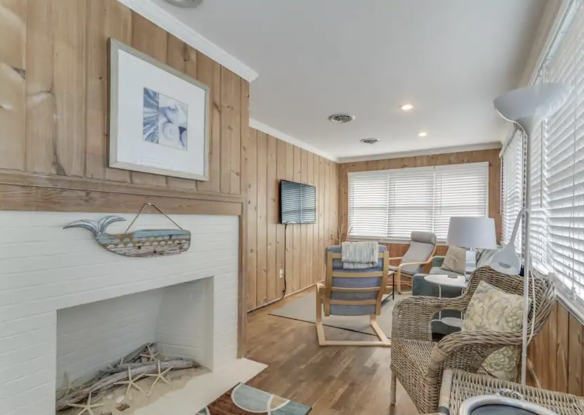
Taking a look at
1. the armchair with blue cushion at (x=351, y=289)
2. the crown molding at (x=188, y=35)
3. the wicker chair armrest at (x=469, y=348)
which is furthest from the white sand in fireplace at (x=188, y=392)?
the crown molding at (x=188, y=35)

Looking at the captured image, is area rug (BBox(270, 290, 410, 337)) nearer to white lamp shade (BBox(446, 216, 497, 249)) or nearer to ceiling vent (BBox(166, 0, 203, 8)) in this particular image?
white lamp shade (BBox(446, 216, 497, 249))

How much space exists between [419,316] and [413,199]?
3.84m

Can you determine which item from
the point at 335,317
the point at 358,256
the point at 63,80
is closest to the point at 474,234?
the point at 358,256

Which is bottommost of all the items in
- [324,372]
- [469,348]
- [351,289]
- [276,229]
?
[324,372]

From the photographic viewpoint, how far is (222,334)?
91.4 inches

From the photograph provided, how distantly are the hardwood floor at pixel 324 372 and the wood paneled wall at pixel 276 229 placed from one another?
861mm

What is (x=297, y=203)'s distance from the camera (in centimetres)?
463

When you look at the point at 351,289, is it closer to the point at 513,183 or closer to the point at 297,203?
the point at 297,203

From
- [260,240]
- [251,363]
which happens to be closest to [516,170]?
[260,240]

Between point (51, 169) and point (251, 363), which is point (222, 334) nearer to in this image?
point (251, 363)

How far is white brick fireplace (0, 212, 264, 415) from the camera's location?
1.30m

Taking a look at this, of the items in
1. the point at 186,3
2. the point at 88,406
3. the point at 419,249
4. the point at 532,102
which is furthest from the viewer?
the point at 419,249

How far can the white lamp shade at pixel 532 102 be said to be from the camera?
1210 mm

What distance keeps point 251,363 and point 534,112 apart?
2.35 m
